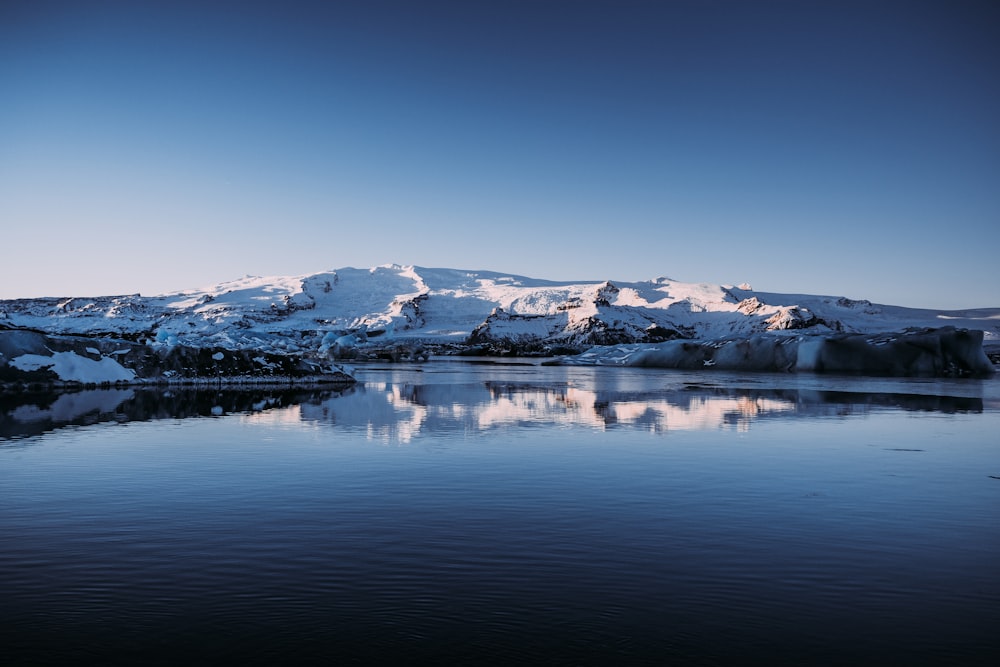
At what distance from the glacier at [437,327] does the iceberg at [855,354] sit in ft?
0.27

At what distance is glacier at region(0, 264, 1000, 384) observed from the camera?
22891 millimetres

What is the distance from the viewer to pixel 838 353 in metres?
37.8

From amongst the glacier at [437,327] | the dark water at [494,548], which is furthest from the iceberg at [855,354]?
the dark water at [494,548]

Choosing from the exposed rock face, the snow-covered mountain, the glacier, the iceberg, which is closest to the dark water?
the exposed rock face

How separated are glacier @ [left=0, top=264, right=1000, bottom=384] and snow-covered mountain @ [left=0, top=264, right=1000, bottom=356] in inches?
12.6

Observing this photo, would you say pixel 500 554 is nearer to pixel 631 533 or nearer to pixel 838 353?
pixel 631 533

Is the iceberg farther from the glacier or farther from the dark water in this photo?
the dark water

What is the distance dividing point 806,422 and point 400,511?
9617mm

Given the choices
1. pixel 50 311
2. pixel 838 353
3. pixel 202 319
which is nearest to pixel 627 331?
pixel 838 353

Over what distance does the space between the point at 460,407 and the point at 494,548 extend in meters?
11.5

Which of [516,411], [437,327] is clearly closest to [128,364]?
[516,411]

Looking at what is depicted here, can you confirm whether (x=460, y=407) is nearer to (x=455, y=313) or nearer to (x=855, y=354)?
(x=855, y=354)

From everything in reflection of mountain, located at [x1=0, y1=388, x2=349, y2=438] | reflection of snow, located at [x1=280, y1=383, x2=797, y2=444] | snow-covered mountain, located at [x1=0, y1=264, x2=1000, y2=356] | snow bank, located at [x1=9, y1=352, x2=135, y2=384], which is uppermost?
snow-covered mountain, located at [x1=0, y1=264, x2=1000, y2=356]

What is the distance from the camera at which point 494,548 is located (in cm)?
511
